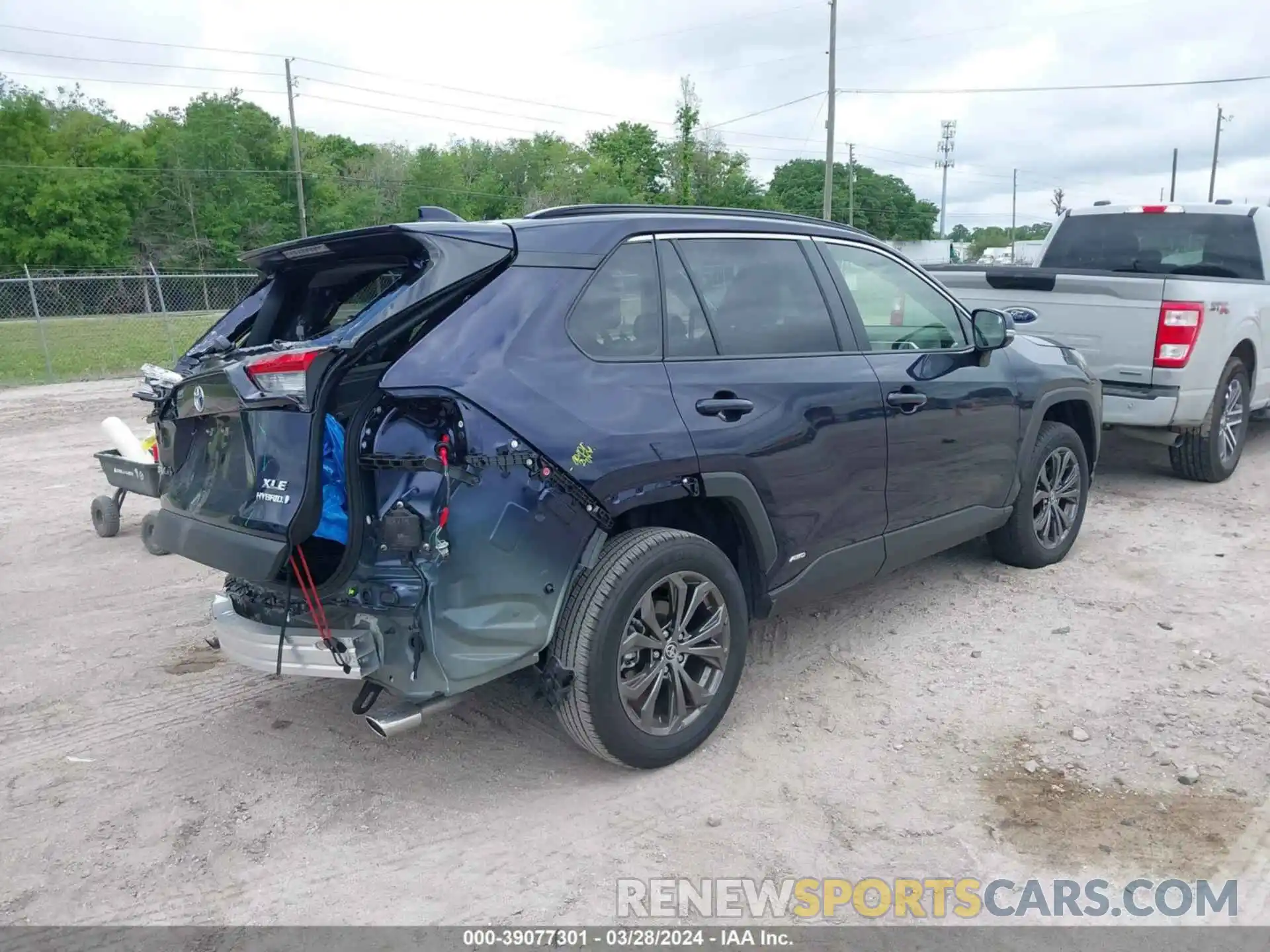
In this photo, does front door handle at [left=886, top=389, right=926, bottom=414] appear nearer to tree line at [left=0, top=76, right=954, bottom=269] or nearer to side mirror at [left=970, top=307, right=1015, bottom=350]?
side mirror at [left=970, top=307, right=1015, bottom=350]

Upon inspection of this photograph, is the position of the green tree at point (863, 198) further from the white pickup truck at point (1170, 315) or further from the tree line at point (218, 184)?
the white pickup truck at point (1170, 315)

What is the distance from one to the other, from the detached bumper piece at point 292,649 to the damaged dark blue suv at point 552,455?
11mm

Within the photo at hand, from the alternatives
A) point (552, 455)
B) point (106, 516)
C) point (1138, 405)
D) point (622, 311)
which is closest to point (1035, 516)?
point (1138, 405)

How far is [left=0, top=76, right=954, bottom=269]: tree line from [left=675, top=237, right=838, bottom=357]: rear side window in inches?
1666

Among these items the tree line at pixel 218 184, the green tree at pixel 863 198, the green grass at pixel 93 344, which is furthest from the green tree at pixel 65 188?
the green tree at pixel 863 198

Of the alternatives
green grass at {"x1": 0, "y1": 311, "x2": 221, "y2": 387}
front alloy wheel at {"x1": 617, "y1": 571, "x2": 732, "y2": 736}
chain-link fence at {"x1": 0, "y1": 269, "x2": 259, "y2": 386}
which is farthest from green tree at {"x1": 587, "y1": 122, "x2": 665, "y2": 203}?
front alloy wheel at {"x1": 617, "y1": 571, "x2": 732, "y2": 736}

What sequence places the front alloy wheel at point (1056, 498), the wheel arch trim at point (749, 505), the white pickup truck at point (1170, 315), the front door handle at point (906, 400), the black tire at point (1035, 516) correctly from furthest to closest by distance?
the white pickup truck at point (1170, 315) → the front alloy wheel at point (1056, 498) → the black tire at point (1035, 516) → the front door handle at point (906, 400) → the wheel arch trim at point (749, 505)

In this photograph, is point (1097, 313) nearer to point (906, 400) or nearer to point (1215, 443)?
point (1215, 443)

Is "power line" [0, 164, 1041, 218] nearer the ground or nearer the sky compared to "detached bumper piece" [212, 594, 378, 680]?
nearer the sky

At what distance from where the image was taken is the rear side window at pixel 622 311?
3434 mm

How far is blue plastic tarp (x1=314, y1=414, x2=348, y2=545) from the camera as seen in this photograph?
315 cm

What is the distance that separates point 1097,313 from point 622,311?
4927mm
